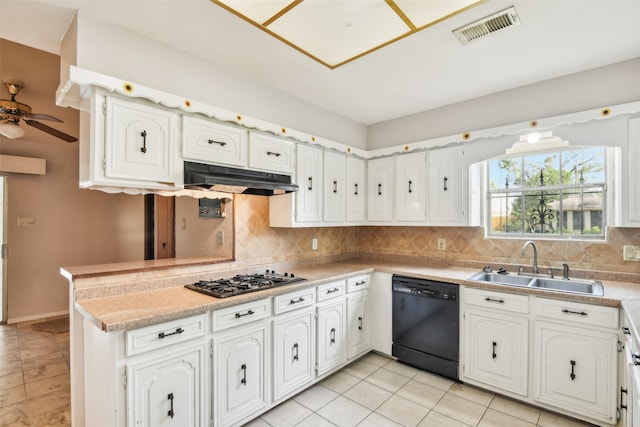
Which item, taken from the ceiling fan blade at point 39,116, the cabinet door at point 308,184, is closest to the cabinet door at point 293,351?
the cabinet door at point 308,184

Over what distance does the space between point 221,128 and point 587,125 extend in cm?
286

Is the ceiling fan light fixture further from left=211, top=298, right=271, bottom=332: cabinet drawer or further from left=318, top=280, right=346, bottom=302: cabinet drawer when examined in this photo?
left=318, top=280, right=346, bottom=302: cabinet drawer

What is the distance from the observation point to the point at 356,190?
357 centimetres

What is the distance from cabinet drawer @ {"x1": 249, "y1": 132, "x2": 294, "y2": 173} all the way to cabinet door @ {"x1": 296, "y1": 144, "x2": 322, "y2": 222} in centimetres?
13

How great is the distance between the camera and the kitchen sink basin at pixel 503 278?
2.68 metres

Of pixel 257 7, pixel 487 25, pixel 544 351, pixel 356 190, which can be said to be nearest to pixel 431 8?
pixel 487 25

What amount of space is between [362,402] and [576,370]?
1535 mm

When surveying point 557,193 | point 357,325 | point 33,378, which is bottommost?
point 33,378

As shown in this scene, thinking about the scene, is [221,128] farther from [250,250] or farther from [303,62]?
[250,250]

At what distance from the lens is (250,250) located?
2.85 m

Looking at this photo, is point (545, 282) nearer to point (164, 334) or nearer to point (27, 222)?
point (164, 334)

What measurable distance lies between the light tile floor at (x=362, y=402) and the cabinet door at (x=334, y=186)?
1535 mm

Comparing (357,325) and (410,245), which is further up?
(410,245)

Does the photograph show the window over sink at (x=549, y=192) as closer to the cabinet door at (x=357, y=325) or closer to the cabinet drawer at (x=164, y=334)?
the cabinet door at (x=357, y=325)
